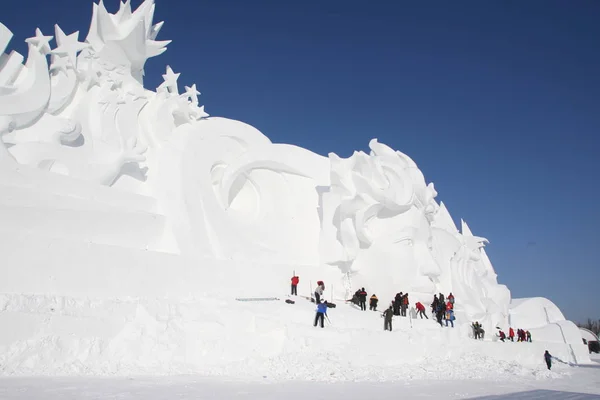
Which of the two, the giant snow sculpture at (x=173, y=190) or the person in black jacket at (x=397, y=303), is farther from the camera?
the person in black jacket at (x=397, y=303)

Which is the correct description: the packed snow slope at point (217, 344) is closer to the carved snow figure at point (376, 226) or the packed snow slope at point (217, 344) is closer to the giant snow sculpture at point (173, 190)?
the giant snow sculpture at point (173, 190)

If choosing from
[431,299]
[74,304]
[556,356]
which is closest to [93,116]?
[74,304]

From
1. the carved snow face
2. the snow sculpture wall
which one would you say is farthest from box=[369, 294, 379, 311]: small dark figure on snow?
the carved snow face

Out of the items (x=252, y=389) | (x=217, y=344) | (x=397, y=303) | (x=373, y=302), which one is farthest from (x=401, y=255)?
(x=252, y=389)

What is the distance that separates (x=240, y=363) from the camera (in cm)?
945

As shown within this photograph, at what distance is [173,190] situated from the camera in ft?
48.5

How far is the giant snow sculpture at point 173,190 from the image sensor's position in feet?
37.7

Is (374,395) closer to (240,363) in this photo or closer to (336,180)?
(240,363)

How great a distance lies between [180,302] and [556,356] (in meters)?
16.1

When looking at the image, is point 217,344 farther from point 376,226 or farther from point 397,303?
point 376,226

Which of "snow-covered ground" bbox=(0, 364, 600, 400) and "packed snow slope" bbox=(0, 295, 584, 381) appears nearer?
"snow-covered ground" bbox=(0, 364, 600, 400)

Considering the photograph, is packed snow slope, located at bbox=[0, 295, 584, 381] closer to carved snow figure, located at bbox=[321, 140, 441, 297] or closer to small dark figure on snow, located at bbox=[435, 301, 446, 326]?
small dark figure on snow, located at bbox=[435, 301, 446, 326]

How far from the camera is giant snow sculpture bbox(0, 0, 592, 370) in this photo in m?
11.5

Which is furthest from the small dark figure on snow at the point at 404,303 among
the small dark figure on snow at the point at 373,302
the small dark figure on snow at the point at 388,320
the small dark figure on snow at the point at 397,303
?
the small dark figure on snow at the point at 388,320
